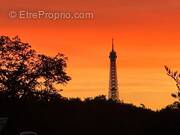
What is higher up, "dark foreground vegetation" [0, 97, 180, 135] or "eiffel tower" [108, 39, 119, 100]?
"eiffel tower" [108, 39, 119, 100]

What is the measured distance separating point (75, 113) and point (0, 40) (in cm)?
A: 2764

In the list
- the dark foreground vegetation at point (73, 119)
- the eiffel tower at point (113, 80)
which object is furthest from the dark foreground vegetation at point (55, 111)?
the eiffel tower at point (113, 80)

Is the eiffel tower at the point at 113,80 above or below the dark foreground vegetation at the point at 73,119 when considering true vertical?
above

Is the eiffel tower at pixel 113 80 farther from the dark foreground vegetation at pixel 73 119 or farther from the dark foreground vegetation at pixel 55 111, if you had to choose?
the dark foreground vegetation at pixel 73 119

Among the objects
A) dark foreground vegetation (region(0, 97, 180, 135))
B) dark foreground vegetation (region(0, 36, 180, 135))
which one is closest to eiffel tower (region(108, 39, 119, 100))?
dark foreground vegetation (region(0, 36, 180, 135))

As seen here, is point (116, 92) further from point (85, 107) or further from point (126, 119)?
point (126, 119)

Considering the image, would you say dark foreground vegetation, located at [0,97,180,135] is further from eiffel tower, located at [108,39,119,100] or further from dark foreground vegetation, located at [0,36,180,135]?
eiffel tower, located at [108,39,119,100]

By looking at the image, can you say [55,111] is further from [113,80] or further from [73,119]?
[113,80]

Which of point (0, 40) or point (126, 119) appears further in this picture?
point (0, 40)

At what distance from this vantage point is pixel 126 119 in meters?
50.0

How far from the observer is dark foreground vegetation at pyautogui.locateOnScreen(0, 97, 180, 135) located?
129 ft

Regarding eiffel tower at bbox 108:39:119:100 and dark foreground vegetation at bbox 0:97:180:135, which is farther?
eiffel tower at bbox 108:39:119:100

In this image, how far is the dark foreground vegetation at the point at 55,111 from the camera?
33.3 meters

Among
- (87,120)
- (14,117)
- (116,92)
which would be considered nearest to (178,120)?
(14,117)
